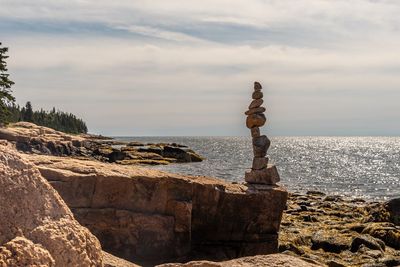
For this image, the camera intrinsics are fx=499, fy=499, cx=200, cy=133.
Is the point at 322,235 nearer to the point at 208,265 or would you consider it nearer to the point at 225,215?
the point at 225,215

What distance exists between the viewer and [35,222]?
20.1 feet

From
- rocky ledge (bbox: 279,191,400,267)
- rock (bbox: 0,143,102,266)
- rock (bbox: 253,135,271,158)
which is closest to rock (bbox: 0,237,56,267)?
rock (bbox: 0,143,102,266)

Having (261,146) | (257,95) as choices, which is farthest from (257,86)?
(261,146)

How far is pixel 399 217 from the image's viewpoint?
104 feet

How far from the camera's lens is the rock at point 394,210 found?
3164 centimetres

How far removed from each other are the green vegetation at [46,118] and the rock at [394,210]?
82.0 metres

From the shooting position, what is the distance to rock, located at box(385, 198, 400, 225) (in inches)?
1246

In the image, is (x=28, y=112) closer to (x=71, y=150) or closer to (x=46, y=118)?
(x=46, y=118)

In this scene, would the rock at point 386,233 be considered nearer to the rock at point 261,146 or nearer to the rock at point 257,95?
the rock at point 261,146

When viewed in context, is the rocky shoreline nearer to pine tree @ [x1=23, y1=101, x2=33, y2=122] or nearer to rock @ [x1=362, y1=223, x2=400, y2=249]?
rock @ [x1=362, y1=223, x2=400, y2=249]

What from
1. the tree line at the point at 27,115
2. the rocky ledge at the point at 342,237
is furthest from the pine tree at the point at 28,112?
the rocky ledge at the point at 342,237

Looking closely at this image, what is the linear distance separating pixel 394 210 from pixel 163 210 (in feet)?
68.5

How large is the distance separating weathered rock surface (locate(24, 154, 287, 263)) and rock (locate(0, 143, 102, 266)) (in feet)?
29.1

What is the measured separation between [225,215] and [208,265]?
11080 millimetres
